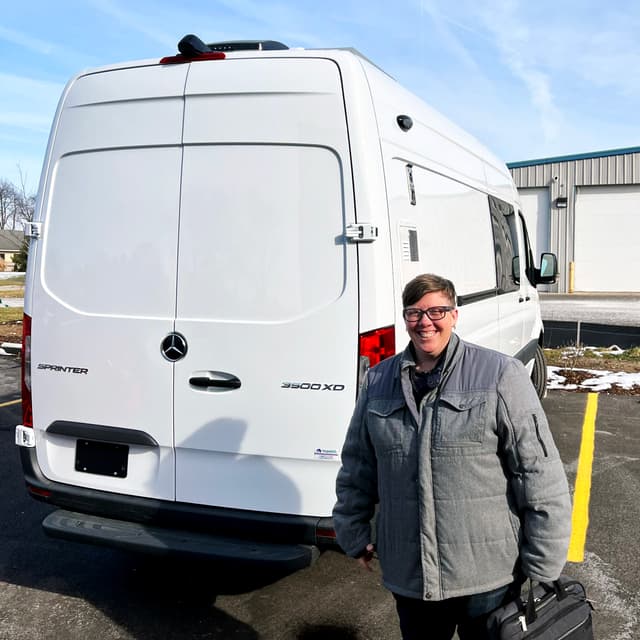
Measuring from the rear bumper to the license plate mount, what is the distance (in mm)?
101

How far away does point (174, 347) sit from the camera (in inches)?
126

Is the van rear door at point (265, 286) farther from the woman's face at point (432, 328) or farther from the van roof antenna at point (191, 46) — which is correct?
the woman's face at point (432, 328)

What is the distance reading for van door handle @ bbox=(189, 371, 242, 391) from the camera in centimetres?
314

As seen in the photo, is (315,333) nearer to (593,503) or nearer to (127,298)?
(127,298)

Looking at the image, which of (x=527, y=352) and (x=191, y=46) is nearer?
(x=191, y=46)

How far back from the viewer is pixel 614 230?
28688 millimetres

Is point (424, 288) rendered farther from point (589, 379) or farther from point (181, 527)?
point (589, 379)

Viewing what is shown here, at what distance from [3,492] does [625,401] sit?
6677mm

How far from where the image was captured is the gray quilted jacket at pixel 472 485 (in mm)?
1961

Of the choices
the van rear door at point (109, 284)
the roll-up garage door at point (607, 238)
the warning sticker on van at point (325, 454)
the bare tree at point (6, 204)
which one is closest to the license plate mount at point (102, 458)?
the van rear door at point (109, 284)

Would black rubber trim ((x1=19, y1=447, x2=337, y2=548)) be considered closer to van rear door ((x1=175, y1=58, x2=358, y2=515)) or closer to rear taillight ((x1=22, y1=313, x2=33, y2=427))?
van rear door ((x1=175, y1=58, x2=358, y2=515))

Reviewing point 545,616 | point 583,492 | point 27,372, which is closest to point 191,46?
point 27,372

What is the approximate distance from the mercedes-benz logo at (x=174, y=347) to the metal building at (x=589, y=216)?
91.6ft

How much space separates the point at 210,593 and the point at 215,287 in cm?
169
